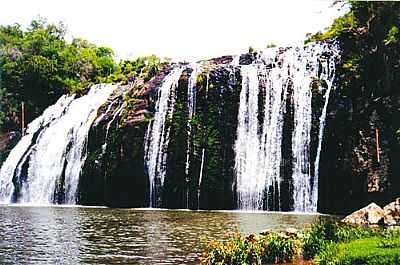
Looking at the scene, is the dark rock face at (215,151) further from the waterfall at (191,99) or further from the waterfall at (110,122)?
the waterfall at (191,99)

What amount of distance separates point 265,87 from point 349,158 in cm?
699

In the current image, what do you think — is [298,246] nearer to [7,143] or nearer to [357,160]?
[357,160]

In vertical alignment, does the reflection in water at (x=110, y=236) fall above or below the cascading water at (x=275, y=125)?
below

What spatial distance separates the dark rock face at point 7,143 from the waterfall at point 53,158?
1.68m

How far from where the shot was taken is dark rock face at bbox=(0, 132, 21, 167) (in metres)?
44.1

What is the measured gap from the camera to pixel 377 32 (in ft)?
107

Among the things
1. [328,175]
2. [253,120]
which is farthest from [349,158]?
[253,120]

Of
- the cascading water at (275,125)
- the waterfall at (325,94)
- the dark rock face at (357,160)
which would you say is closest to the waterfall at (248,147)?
the cascading water at (275,125)

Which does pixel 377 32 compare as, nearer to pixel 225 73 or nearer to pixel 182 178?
pixel 225 73

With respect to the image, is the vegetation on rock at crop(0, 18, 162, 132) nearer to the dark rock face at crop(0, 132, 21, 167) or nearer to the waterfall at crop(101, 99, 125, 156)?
the dark rock face at crop(0, 132, 21, 167)

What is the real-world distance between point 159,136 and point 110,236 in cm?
1801

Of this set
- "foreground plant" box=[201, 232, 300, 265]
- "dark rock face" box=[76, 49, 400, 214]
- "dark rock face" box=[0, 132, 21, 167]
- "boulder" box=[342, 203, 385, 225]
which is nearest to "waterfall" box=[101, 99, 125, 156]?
"dark rock face" box=[76, 49, 400, 214]

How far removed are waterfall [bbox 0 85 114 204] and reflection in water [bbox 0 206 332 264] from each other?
11.6 metres

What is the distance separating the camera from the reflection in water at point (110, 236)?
13914 millimetres
